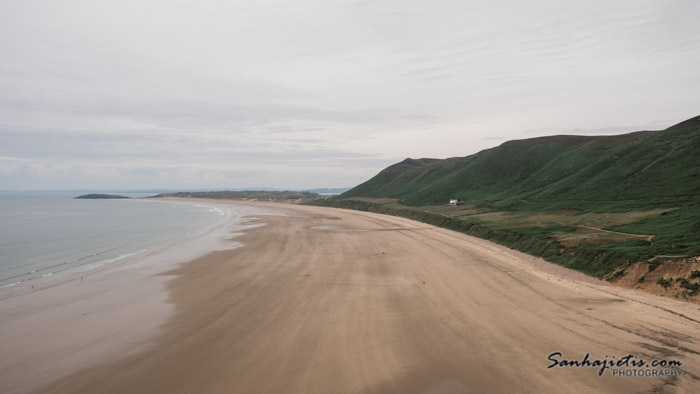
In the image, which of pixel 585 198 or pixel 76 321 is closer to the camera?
pixel 76 321

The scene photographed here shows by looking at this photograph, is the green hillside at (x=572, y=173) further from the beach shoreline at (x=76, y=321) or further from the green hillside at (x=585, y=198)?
the beach shoreline at (x=76, y=321)

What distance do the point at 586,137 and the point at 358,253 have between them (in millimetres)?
110113

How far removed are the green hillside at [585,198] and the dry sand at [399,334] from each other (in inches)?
187

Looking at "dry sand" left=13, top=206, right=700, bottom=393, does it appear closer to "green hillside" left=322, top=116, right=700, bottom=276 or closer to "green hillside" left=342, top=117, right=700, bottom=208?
"green hillside" left=322, top=116, right=700, bottom=276

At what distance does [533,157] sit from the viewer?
106 m

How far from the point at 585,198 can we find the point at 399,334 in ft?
179

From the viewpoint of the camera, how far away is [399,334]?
14336 mm

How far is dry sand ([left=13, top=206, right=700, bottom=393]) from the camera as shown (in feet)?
35.0

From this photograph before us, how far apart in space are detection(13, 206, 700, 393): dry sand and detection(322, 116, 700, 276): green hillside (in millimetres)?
4757

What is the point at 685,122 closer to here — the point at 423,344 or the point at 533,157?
the point at 533,157

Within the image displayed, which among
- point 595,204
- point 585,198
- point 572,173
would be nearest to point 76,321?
point 595,204

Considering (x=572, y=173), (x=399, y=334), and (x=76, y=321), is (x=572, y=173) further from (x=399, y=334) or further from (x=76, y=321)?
(x=76, y=321)

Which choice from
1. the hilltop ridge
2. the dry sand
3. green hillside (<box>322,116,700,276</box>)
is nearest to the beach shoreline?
the dry sand

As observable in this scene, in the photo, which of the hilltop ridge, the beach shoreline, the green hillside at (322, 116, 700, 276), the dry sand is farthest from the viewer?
the green hillside at (322, 116, 700, 276)
